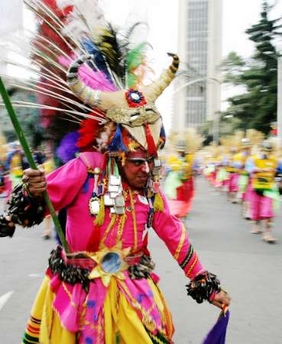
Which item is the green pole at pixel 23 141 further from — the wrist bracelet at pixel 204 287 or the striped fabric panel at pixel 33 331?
the wrist bracelet at pixel 204 287

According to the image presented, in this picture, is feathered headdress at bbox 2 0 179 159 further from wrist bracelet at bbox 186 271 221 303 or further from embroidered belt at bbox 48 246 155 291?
wrist bracelet at bbox 186 271 221 303

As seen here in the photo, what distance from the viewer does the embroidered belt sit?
2354 millimetres

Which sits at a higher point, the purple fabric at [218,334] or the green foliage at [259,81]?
the green foliage at [259,81]

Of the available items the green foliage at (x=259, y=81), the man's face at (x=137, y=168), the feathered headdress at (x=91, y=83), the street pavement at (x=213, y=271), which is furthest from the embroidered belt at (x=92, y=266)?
the green foliage at (x=259, y=81)

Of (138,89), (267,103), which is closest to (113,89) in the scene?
(138,89)

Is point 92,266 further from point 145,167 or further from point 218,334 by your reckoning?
point 218,334

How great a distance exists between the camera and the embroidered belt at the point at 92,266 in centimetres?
235

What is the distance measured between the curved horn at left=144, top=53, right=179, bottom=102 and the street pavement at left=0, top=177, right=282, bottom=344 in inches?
88.6

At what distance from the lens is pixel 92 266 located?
2377 mm

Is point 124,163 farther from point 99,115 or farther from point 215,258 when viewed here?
point 215,258

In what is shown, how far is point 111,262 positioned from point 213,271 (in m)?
3.94

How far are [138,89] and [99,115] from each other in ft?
0.84

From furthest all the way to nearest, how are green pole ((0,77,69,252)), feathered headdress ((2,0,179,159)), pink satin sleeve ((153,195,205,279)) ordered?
pink satin sleeve ((153,195,205,279))
feathered headdress ((2,0,179,159))
green pole ((0,77,69,252))

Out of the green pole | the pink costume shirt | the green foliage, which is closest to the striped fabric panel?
the pink costume shirt
